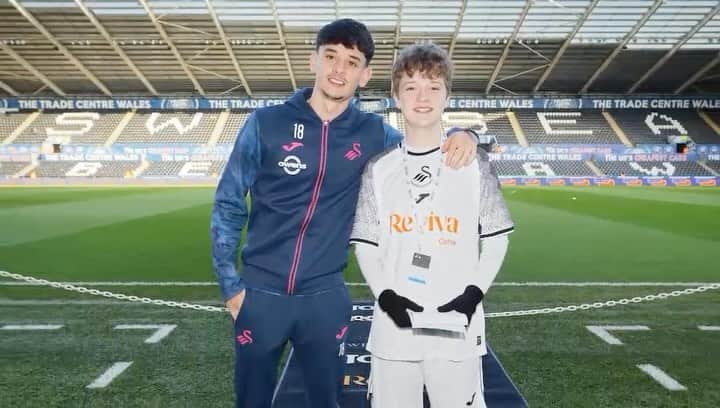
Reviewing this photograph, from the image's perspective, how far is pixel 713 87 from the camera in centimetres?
3706

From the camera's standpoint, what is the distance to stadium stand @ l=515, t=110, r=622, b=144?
118 ft

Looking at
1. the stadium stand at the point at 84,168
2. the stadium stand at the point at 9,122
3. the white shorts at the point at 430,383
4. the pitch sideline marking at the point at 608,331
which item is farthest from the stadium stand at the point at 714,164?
the stadium stand at the point at 9,122

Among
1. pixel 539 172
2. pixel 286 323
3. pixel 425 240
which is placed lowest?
pixel 286 323

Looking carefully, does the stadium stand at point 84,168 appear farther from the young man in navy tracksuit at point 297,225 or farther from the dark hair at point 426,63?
the dark hair at point 426,63

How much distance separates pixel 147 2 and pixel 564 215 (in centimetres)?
2449

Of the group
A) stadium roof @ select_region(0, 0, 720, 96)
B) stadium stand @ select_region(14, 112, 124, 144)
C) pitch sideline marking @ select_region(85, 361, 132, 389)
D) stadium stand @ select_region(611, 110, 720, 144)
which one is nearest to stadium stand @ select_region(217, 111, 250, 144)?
stadium roof @ select_region(0, 0, 720, 96)

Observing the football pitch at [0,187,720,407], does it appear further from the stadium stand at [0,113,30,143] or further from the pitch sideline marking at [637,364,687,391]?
the stadium stand at [0,113,30,143]

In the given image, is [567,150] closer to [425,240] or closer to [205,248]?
[205,248]

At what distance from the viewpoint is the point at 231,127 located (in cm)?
3734

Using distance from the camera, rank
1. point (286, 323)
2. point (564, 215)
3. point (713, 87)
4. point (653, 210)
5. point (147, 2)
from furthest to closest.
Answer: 1. point (713, 87)
2. point (147, 2)
3. point (653, 210)
4. point (564, 215)
5. point (286, 323)

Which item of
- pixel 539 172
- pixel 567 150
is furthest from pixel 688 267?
pixel 567 150

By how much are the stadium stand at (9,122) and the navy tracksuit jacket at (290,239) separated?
41826 millimetres

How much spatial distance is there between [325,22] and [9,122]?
2601 centimetres

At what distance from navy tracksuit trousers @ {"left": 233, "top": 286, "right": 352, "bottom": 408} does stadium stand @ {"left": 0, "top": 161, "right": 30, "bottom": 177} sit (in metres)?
37.7
